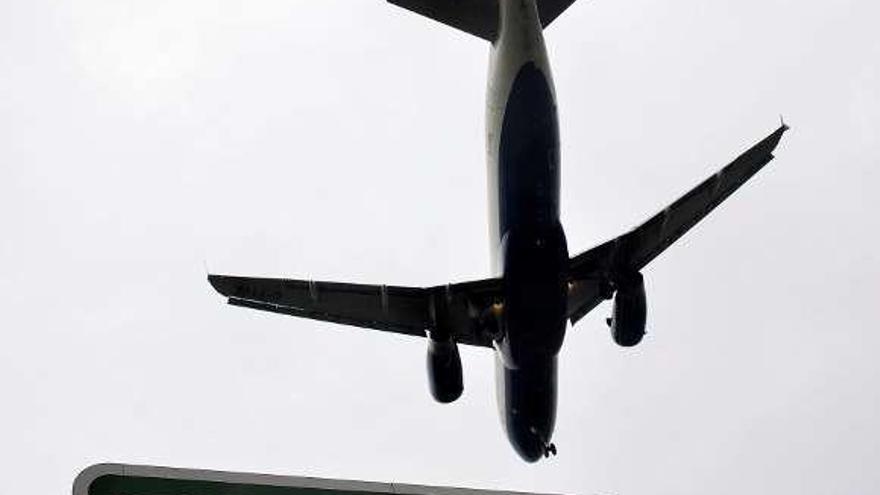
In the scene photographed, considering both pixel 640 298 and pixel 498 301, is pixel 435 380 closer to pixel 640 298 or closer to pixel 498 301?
pixel 498 301

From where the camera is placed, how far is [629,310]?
30969mm

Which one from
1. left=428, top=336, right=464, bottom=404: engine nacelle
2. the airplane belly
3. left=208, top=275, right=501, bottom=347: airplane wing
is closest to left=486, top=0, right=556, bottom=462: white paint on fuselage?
left=208, top=275, right=501, bottom=347: airplane wing

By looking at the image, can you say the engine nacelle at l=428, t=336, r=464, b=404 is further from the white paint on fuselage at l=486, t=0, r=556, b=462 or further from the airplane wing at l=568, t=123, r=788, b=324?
the airplane wing at l=568, t=123, r=788, b=324

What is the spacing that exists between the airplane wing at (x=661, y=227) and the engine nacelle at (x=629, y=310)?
1.17 ft

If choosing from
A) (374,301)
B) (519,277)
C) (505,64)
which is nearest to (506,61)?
(505,64)

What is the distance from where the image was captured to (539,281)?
27.6 metres

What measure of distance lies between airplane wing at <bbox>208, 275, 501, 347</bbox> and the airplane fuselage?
1.76m

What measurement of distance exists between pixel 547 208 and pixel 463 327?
7.47 meters

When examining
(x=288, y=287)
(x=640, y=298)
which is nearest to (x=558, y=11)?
(x=640, y=298)

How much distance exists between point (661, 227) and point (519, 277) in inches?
247

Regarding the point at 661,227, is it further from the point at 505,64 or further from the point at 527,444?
the point at 505,64

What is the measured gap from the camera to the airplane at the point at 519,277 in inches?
1056

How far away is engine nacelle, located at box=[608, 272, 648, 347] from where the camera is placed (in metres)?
31.0

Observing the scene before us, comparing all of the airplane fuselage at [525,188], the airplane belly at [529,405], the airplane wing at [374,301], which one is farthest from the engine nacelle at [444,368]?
the airplane fuselage at [525,188]
